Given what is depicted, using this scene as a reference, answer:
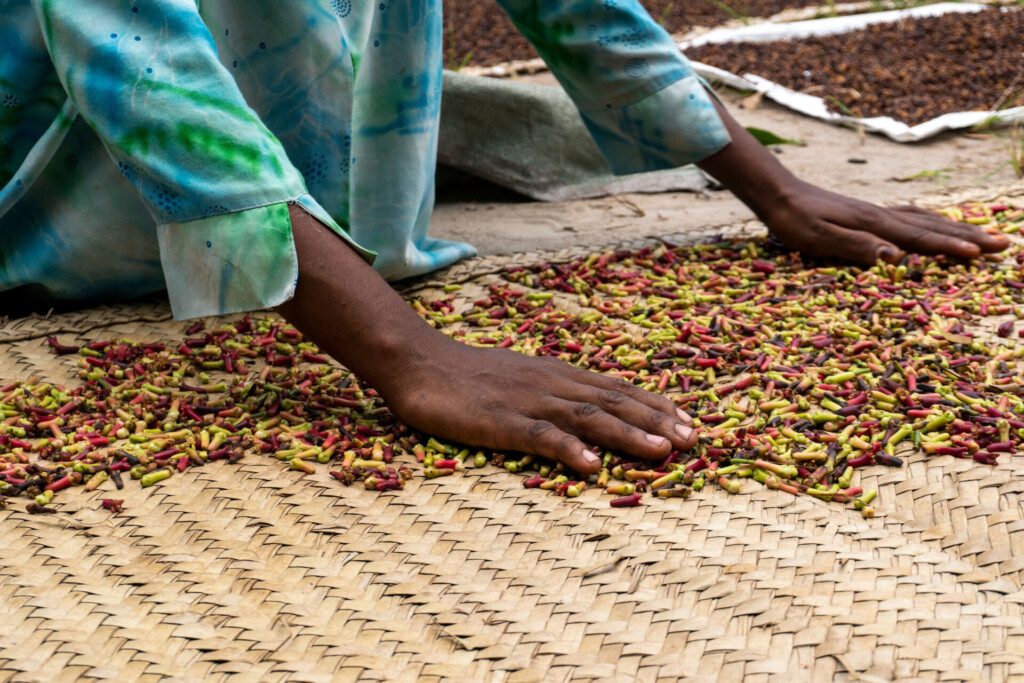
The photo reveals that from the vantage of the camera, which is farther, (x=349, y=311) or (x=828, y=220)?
(x=828, y=220)

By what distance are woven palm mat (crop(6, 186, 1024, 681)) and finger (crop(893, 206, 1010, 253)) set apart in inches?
37.5

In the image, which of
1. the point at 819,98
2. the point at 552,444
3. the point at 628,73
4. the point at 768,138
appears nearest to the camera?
the point at 552,444

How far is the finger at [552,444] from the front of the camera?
167 cm

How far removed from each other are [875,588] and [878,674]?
0.54ft

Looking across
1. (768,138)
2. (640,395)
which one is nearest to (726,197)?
(768,138)

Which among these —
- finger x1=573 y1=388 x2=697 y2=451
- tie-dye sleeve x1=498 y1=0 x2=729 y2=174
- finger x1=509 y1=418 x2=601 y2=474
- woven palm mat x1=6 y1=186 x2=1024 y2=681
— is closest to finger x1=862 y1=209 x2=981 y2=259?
tie-dye sleeve x1=498 y1=0 x2=729 y2=174

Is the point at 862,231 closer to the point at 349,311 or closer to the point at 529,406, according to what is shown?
the point at 529,406

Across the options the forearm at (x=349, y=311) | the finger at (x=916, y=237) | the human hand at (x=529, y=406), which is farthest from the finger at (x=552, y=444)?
the finger at (x=916, y=237)

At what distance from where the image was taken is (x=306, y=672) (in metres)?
1.32

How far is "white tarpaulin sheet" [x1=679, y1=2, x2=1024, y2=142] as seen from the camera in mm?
3762

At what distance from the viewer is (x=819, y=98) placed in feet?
13.7

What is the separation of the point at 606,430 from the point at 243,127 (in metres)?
0.73

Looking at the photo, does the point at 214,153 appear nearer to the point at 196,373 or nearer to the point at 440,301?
the point at 196,373

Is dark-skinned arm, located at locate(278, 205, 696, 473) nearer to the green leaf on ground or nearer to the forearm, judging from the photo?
the forearm
